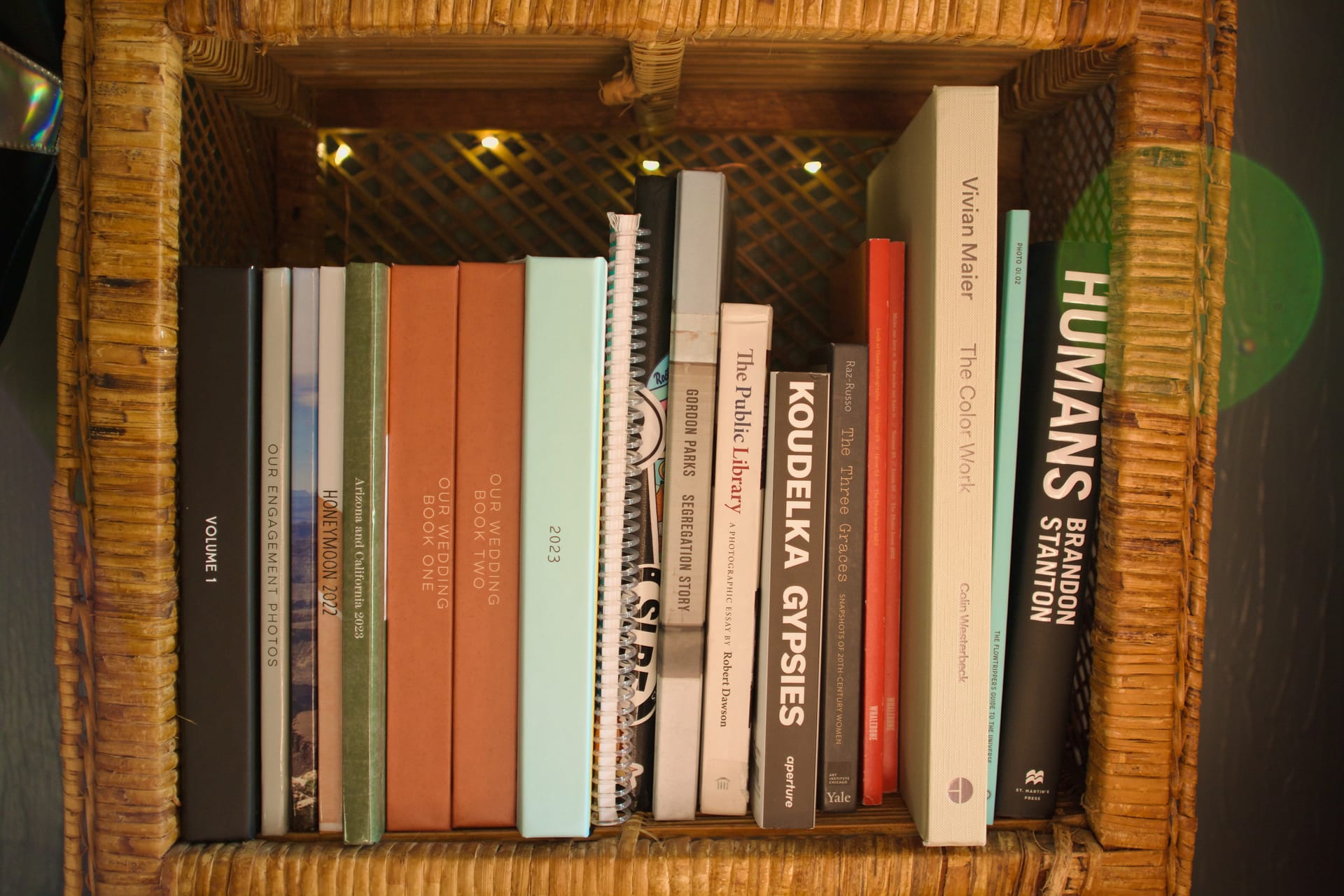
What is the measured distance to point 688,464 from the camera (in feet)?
1.82

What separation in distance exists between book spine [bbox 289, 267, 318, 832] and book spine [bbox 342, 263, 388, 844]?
3 cm

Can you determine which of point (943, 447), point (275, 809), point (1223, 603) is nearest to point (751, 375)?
point (943, 447)

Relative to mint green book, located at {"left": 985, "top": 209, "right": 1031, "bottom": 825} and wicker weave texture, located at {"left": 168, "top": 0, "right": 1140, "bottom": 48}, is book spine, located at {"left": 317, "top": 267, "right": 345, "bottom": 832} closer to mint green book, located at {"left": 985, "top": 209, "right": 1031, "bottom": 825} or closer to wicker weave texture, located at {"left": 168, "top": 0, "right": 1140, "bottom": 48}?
wicker weave texture, located at {"left": 168, "top": 0, "right": 1140, "bottom": 48}

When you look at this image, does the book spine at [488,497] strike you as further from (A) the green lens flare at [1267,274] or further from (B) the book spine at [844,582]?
(A) the green lens flare at [1267,274]

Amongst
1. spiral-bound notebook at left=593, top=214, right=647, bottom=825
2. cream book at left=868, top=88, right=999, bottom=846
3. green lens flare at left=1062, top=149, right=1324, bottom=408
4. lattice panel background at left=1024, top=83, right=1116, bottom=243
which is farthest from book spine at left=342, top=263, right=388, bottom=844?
green lens flare at left=1062, top=149, right=1324, bottom=408

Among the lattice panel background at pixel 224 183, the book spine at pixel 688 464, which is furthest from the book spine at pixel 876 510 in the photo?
the lattice panel background at pixel 224 183

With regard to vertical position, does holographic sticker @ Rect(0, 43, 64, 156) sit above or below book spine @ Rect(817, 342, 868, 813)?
above

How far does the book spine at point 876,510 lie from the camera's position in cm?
57

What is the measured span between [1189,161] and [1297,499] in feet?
1.38

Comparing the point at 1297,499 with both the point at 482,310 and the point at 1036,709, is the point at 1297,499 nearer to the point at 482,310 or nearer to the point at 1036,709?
the point at 1036,709

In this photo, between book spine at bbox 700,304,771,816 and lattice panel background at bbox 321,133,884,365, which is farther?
lattice panel background at bbox 321,133,884,365

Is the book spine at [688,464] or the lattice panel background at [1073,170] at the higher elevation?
the lattice panel background at [1073,170]

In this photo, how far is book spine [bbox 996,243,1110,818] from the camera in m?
0.56

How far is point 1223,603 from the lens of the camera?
0.76 meters
